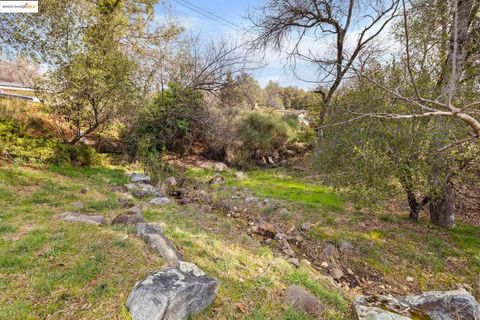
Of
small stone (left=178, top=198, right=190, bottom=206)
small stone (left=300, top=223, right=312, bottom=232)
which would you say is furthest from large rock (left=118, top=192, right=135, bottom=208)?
small stone (left=300, top=223, right=312, bottom=232)

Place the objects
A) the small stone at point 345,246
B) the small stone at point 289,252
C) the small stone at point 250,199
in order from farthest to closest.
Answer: the small stone at point 250,199
the small stone at point 345,246
the small stone at point 289,252

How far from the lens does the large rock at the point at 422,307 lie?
2248mm

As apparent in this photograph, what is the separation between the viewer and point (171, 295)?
2004 mm

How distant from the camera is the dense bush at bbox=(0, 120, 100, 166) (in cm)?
616

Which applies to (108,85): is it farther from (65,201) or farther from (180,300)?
(180,300)

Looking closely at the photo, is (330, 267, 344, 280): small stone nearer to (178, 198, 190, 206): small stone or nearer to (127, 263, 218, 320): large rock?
(127, 263, 218, 320): large rock

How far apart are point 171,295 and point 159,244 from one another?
980mm

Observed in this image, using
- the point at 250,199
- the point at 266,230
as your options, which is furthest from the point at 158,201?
the point at 266,230

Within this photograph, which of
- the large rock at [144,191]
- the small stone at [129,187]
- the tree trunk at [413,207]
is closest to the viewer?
the tree trunk at [413,207]

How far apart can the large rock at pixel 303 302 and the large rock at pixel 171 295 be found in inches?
32.0

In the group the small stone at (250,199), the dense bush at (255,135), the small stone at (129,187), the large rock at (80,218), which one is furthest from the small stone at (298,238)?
the dense bush at (255,135)

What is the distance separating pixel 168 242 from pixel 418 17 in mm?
6488

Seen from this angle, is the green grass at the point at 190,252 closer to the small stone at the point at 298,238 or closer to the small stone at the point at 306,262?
the small stone at the point at 306,262

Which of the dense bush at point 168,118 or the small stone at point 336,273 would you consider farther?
the dense bush at point 168,118
